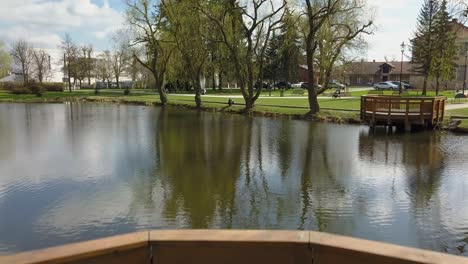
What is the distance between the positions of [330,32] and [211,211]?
77.5ft

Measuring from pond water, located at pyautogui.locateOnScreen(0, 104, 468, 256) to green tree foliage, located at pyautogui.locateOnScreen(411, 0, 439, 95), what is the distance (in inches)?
1144

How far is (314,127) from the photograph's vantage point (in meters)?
24.9

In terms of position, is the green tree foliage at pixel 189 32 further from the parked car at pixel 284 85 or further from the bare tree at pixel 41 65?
the bare tree at pixel 41 65

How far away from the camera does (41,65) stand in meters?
80.7

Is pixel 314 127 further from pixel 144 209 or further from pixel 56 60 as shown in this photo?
pixel 56 60

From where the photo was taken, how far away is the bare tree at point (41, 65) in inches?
3147

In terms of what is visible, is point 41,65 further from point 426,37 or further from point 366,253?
point 366,253

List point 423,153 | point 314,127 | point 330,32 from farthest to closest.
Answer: point 330,32 → point 314,127 → point 423,153

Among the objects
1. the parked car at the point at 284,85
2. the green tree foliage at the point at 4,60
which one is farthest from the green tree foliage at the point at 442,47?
the green tree foliage at the point at 4,60

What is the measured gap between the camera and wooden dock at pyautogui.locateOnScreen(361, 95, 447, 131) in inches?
878

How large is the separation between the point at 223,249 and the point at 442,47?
49.0m

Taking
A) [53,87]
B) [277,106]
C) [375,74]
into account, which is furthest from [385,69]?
[53,87]

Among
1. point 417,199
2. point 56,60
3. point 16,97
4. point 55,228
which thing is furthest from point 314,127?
point 56,60

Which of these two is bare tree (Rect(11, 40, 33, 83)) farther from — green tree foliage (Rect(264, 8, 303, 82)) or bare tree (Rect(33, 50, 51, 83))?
green tree foliage (Rect(264, 8, 303, 82))
